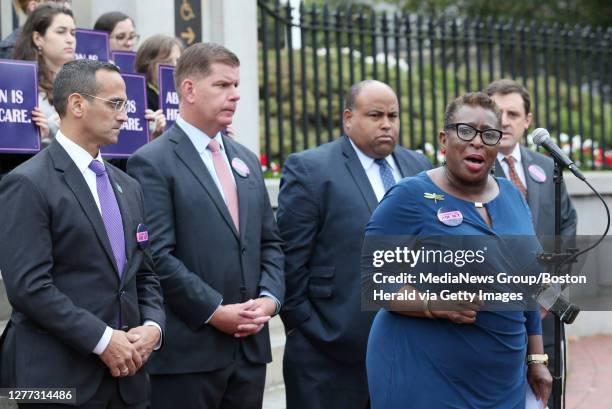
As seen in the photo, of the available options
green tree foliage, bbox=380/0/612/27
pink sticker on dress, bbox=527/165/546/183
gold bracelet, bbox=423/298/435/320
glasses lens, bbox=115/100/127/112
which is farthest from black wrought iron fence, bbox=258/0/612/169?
green tree foliage, bbox=380/0/612/27

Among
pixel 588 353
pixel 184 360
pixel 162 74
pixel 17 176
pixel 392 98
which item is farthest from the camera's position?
pixel 588 353

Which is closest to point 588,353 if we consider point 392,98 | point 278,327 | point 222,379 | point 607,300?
point 278,327

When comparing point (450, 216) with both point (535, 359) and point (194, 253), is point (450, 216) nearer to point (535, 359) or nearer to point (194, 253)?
point (535, 359)

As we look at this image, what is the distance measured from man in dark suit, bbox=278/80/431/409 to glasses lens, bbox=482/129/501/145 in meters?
1.42

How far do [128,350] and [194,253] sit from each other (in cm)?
98

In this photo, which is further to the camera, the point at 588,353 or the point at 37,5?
the point at 588,353

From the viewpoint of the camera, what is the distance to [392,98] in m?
6.07

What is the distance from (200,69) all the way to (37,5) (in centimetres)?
238

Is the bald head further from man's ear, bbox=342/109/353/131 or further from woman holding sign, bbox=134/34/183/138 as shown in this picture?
woman holding sign, bbox=134/34/183/138

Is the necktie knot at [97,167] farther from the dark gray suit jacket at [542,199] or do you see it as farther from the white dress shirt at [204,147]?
the dark gray suit jacket at [542,199]

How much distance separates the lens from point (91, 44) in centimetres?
738

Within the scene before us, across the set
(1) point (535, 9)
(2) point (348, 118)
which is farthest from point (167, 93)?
(1) point (535, 9)

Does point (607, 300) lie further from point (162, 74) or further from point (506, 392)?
point (162, 74)

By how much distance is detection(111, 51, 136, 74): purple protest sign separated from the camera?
751 centimetres
